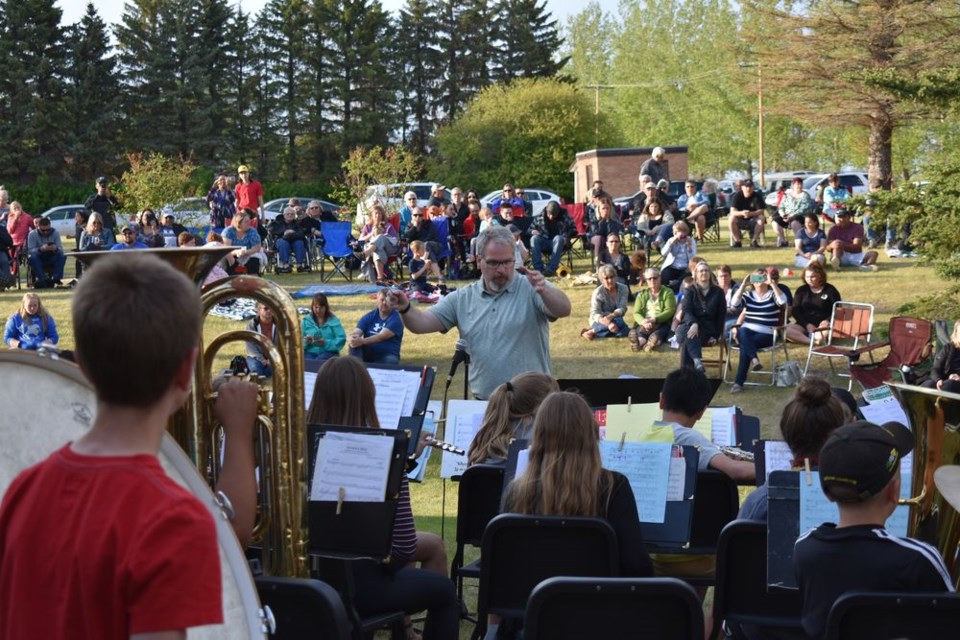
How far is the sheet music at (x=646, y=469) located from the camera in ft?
15.1

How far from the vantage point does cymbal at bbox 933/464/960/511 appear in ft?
9.42

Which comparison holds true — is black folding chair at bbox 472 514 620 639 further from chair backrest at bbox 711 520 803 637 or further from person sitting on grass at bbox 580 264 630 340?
person sitting on grass at bbox 580 264 630 340

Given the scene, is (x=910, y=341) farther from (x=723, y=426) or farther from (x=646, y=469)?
(x=646, y=469)

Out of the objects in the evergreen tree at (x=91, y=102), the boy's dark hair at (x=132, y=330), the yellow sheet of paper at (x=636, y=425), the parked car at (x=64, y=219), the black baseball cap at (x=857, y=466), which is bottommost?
the yellow sheet of paper at (x=636, y=425)

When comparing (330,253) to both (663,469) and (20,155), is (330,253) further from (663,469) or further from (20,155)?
(20,155)

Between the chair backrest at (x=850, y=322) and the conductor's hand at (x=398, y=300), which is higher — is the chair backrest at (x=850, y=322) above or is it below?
below

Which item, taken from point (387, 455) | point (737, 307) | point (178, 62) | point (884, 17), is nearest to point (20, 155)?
point (178, 62)

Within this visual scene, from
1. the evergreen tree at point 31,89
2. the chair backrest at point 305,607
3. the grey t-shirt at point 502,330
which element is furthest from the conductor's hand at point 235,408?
the evergreen tree at point 31,89

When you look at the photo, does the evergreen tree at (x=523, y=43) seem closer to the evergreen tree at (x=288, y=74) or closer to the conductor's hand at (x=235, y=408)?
the evergreen tree at (x=288, y=74)

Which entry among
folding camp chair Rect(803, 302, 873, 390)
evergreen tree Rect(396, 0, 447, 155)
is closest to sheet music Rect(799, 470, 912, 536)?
folding camp chair Rect(803, 302, 873, 390)

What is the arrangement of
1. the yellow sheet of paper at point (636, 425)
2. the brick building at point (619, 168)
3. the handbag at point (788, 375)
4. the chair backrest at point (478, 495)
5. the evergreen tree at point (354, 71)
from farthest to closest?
the evergreen tree at point (354, 71), the brick building at point (619, 168), the handbag at point (788, 375), the chair backrest at point (478, 495), the yellow sheet of paper at point (636, 425)

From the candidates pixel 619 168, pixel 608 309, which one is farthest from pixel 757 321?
pixel 619 168

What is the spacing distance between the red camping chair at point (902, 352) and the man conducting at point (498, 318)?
6.34 meters

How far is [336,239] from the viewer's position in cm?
2078
